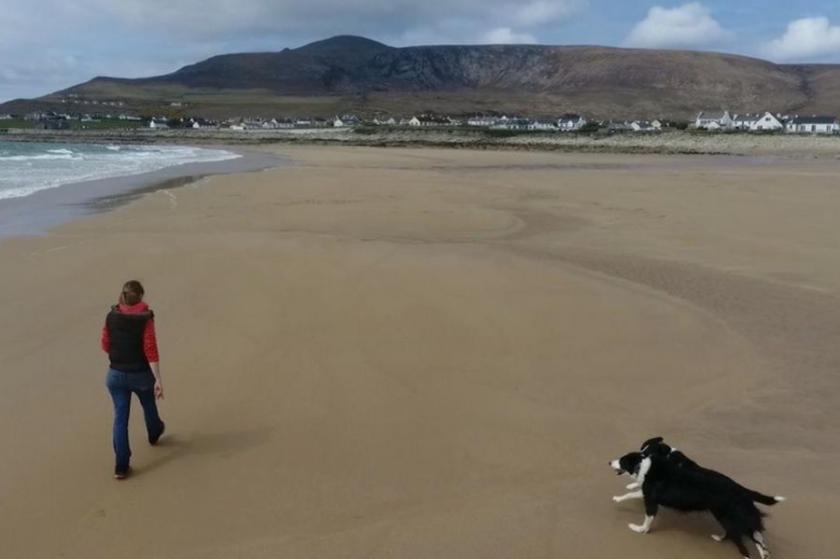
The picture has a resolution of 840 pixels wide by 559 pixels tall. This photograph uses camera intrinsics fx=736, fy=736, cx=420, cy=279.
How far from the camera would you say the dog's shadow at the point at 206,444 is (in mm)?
5219

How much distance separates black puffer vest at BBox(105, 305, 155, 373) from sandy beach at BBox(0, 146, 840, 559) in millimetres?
670

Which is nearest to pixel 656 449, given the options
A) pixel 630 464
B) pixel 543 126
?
pixel 630 464

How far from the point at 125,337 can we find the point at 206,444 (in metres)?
0.99

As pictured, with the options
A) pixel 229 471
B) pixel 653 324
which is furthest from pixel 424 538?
pixel 653 324

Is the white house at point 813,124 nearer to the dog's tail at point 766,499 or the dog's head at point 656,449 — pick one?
the dog's head at point 656,449

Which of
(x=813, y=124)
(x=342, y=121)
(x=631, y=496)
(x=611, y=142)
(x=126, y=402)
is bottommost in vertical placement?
(x=631, y=496)

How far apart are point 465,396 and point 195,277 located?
5454 millimetres

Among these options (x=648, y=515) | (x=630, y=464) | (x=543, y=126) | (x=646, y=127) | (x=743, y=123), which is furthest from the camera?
(x=743, y=123)

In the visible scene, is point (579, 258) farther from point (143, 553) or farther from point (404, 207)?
point (143, 553)

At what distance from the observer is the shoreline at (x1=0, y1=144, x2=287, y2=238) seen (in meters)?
15.6

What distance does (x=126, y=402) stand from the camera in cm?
A: 514

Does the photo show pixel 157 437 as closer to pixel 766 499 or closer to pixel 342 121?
pixel 766 499

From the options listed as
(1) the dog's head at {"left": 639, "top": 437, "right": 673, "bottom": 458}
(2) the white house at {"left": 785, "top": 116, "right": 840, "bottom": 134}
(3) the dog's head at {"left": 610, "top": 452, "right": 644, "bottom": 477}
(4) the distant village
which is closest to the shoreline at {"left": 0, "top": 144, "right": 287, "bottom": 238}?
(3) the dog's head at {"left": 610, "top": 452, "right": 644, "bottom": 477}

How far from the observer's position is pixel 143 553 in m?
4.09
